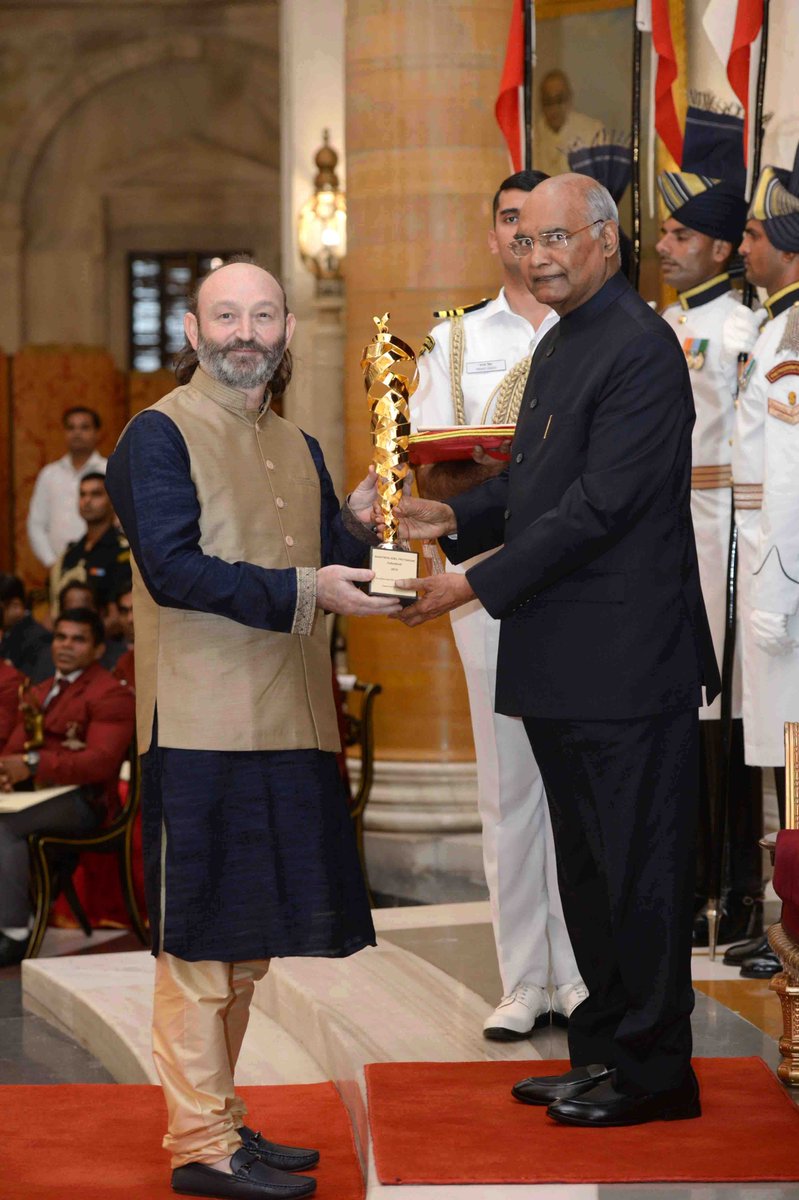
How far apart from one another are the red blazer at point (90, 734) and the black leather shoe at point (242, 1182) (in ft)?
11.2

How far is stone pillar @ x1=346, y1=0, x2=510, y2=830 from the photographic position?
6.96m

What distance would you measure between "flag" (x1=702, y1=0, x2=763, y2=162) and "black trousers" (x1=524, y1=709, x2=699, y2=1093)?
8.30 feet

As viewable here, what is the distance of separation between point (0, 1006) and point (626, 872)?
314 cm

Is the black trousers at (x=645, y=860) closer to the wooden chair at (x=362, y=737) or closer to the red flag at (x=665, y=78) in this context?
the red flag at (x=665, y=78)

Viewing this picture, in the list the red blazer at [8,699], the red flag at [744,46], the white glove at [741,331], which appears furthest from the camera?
the red blazer at [8,699]

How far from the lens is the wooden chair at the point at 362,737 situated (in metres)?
6.97

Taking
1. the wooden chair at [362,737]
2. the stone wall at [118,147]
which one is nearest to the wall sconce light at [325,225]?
the stone wall at [118,147]

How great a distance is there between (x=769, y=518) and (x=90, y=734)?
3094 mm

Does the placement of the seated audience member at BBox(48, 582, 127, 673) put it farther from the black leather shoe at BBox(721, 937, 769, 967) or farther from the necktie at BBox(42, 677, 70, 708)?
the black leather shoe at BBox(721, 937, 769, 967)

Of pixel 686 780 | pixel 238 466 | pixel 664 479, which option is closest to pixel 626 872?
pixel 686 780

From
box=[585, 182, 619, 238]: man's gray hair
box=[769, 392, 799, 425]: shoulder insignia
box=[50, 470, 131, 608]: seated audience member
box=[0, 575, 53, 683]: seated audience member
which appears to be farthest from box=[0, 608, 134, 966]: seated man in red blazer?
box=[585, 182, 619, 238]: man's gray hair

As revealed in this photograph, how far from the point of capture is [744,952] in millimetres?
4680

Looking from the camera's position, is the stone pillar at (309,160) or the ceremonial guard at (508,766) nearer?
the ceremonial guard at (508,766)

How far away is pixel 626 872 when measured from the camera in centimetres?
326
